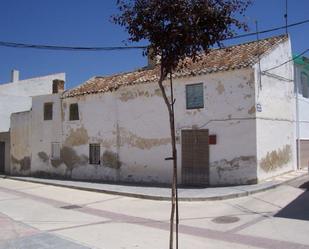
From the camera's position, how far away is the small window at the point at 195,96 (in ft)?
58.4

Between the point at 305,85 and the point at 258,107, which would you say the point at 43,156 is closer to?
the point at 258,107

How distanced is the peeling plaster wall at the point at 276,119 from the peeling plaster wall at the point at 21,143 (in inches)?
601

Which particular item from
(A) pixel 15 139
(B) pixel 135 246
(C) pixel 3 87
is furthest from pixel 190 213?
(C) pixel 3 87

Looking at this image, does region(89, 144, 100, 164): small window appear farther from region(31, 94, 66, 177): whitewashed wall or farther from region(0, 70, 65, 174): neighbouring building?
region(0, 70, 65, 174): neighbouring building

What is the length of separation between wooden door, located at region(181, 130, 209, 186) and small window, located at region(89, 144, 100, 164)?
5.72 m

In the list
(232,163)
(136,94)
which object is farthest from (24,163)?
(232,163)

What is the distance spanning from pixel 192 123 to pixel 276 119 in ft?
12.0

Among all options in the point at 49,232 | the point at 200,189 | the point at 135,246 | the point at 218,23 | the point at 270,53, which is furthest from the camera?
the point at 270,53

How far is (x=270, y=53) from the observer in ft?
58.8

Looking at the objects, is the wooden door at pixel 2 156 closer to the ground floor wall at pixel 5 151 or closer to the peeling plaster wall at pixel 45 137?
the ground floor wall at pixel 5 151

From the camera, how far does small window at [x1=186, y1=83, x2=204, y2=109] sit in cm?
1780

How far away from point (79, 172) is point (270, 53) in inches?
455

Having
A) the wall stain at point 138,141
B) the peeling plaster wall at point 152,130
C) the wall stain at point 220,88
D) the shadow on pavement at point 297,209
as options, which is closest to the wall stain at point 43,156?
the peeling plaster wall at point 152,130

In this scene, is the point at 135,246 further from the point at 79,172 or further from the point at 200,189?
the point at 79,172
